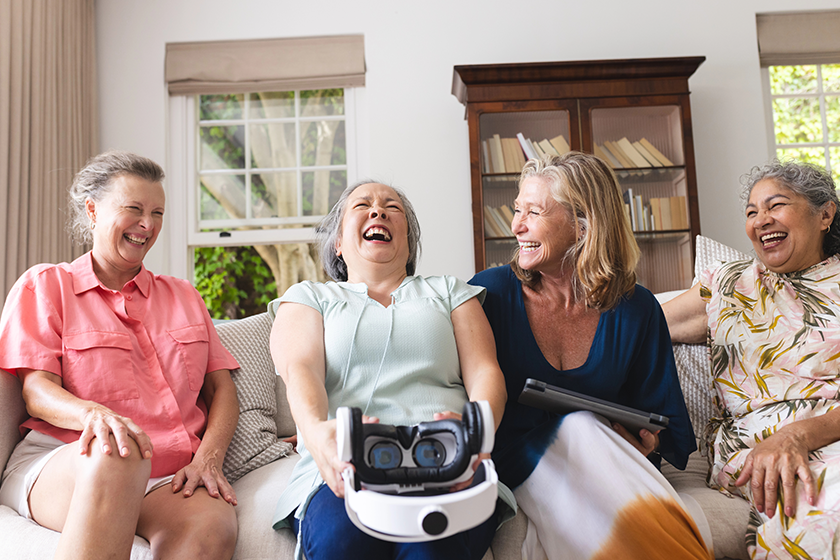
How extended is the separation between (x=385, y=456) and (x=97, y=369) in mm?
773

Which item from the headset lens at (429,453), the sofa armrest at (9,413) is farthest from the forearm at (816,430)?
the sofa armrest at (9,413)

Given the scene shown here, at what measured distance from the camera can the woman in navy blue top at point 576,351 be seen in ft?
3.94

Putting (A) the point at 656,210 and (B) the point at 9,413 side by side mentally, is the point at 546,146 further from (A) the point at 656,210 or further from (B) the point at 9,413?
(B) the point at 9,413

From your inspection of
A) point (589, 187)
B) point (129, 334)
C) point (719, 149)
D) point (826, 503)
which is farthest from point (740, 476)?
point (719, 149)

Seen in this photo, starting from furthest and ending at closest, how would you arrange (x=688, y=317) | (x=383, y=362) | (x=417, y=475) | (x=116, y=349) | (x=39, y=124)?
1. (x=39, y=124)
2. (x=688, y=317)
3. (x=116, y=349)
4. (x=383, y=362)
5. (x=417, y=475)

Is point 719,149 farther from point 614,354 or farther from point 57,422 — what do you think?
point 57,422

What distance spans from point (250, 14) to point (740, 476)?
3.17m

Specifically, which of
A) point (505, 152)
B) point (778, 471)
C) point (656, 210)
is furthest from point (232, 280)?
point (778, 471)

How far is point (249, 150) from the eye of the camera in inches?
137

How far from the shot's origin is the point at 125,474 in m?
1.08

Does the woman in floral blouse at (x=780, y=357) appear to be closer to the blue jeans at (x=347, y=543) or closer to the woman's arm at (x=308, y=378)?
the blue jeans at (x=347, y=543)

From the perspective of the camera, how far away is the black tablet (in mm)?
1218

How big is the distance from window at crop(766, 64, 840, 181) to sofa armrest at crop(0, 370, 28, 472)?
368 cm

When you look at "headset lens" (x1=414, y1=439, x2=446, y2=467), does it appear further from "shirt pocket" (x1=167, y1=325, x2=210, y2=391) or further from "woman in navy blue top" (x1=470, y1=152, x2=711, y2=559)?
"shirt pocket" (x1=167, y1=325, x2=210, y2=391)
